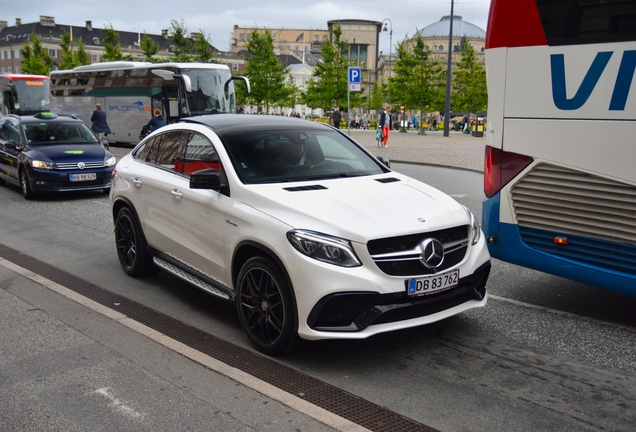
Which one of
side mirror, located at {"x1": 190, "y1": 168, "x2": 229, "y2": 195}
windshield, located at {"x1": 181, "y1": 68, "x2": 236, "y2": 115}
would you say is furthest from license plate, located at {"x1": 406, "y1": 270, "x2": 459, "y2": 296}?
windshield, located at {"x1": 181, "y1": 68, "x2": 236, "y2": 115}

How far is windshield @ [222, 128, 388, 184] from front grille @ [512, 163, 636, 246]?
4.29ft

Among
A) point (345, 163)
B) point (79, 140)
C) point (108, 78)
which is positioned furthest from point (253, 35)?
point (345, 163)

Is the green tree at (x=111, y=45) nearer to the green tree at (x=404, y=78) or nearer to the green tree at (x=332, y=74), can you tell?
the green tree at (x=332, y=74)

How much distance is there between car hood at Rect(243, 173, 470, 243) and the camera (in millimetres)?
4602

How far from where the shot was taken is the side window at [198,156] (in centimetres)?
581

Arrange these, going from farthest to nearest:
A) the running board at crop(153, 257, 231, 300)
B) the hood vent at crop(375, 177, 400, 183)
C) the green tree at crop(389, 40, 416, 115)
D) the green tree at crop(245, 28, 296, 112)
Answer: the green tree at crop(389, 40, 416, 115), the green tree at crop(245, 28, 296, 112), the hood vent at crop(375, 177, 400, 183), the running board at crop(153, 257, 231, 300)

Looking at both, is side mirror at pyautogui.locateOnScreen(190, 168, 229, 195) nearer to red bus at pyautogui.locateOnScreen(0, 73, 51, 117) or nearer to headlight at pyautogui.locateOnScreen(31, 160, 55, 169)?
headlight at pyautogui.locateOnScreen(31, 160, 55, 169)

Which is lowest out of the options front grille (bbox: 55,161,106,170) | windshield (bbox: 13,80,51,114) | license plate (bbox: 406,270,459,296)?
front grille (bbox: 55,161,106,170)

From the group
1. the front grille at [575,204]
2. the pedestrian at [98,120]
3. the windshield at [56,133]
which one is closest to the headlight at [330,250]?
the front grille at [575,204]

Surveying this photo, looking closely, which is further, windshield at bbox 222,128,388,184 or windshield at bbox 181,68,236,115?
windshield at bbox 181,68,236,115

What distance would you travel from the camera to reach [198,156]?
6.04m

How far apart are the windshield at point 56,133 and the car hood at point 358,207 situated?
10746 millimetres

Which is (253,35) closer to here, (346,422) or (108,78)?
(108,78)

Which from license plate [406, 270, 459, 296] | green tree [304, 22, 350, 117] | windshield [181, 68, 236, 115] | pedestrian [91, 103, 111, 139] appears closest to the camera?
license plate [406, 270, 459, 296]
